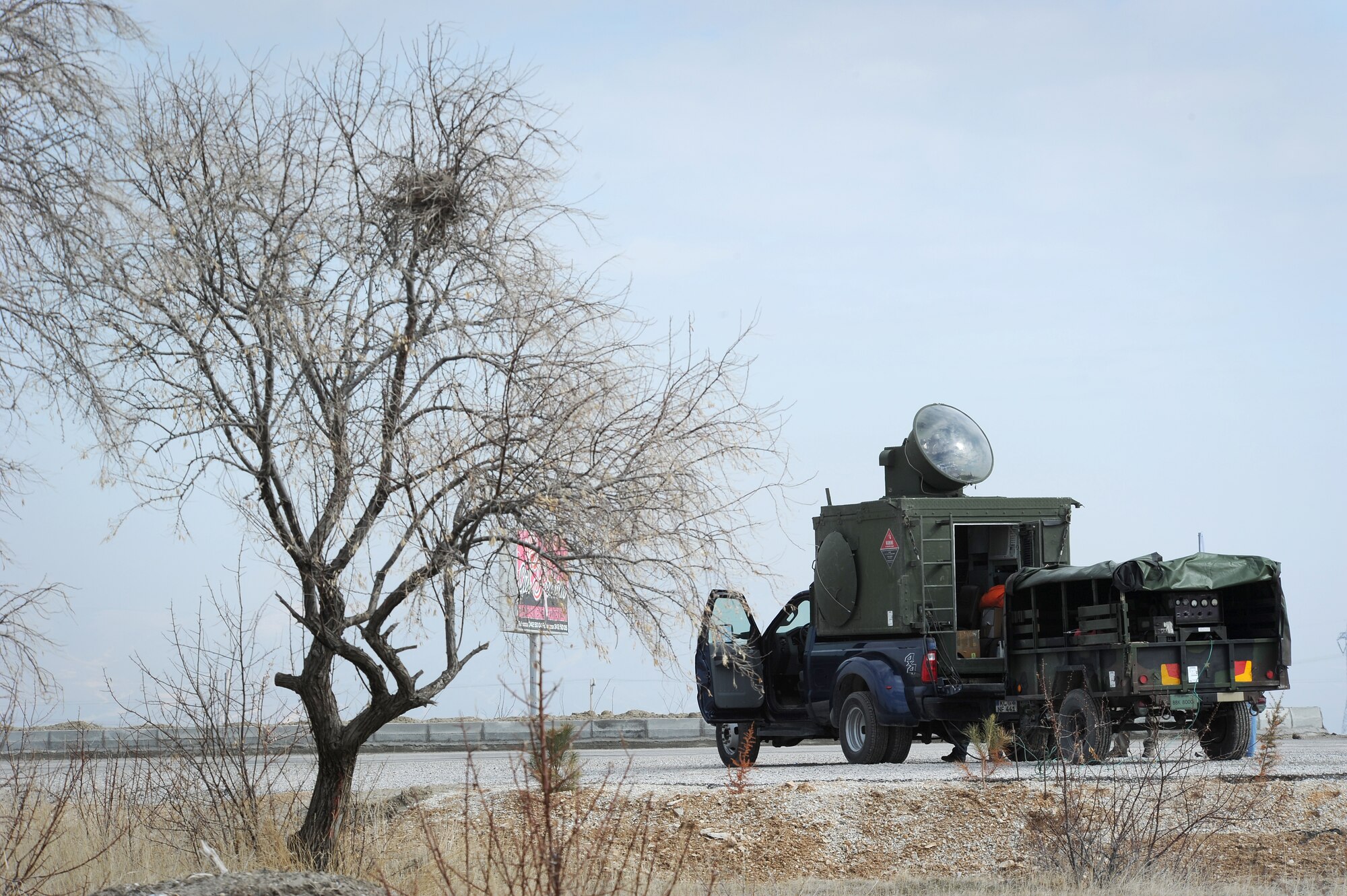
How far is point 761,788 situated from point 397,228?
5361mm

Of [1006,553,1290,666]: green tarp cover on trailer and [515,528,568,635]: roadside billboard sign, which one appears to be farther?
[1006,553,1290,666]: green tarp cover on trailer

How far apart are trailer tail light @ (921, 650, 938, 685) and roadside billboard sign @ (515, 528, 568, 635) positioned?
6.14m

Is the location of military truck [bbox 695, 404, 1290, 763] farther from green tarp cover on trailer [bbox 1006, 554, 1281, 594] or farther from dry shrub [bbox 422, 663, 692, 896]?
dry shrub [bbox 422, 663, 692, 896]

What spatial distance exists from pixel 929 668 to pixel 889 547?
1453 mm

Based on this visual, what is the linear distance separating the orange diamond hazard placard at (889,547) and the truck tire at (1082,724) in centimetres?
233

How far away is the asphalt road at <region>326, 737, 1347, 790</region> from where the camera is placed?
12609 mm

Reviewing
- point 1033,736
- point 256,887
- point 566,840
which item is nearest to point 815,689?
point 1033,736

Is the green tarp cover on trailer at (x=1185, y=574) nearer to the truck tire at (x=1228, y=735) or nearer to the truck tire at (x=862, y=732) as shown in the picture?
the truck tire at (x=1228, y=735)

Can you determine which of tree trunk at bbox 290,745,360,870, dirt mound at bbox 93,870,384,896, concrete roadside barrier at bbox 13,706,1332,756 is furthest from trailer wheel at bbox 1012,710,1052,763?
concrete roadside barrier at bbox 13,706,1332,756

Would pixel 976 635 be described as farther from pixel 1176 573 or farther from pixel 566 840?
pixel 566 840

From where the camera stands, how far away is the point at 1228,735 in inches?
586

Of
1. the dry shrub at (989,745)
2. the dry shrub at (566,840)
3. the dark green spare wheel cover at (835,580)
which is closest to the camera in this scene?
the dry shrub at (566,840)

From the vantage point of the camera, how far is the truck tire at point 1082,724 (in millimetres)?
13297

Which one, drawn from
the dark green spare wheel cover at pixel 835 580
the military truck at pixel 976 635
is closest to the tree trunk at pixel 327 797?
the military truck at pixel 976 635
